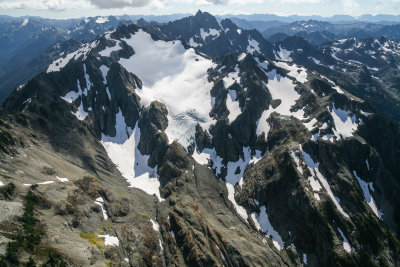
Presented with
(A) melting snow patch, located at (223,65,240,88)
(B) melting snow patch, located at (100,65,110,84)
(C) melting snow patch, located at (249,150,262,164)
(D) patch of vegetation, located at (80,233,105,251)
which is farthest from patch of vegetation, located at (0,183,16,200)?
(A) melting snow patch, located at (223,65,240,88)

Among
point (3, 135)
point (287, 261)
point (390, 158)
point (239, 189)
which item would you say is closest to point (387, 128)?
point (390, 158)

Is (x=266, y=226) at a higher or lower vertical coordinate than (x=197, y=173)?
lower

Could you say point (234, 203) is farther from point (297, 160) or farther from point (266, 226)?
point (297, 160)

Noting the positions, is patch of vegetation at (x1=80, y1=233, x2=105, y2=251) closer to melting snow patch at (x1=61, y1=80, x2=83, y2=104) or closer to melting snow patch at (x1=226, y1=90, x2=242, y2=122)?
melting snow patch at (x1=226, y1=90, x2=242, y2=122)

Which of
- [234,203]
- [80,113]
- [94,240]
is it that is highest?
[80,113]

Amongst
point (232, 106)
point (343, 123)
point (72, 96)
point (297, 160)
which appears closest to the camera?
point (297, 160)

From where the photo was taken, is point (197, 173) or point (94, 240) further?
point (197, 173)

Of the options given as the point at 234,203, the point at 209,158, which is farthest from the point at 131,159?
the point at 234,203

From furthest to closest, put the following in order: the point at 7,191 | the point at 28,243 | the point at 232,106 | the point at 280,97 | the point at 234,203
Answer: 1. the point at 280,97
2. the point at 232,106
3. the point at 234,203
4. the point at 7,191
5. the point at 28,243
